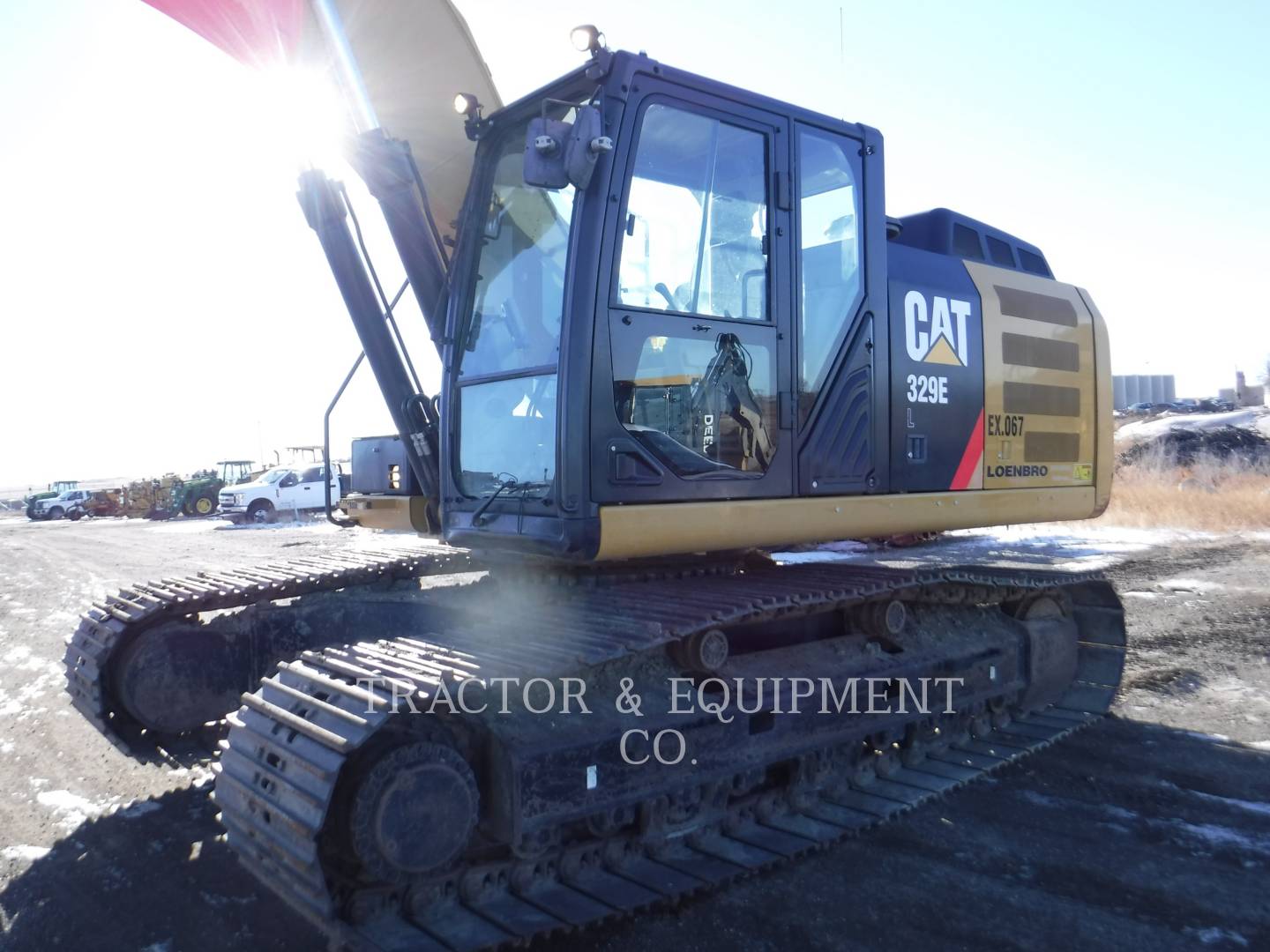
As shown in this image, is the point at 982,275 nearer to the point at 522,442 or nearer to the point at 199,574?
the point at 522,442

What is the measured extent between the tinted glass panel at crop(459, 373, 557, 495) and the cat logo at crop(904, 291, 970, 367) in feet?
6.91

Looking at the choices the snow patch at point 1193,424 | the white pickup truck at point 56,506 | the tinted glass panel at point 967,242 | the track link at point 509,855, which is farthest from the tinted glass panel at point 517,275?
the white pickup truck at point 56,506

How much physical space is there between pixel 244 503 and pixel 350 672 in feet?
91.0

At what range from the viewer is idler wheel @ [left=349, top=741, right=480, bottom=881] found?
2.92m

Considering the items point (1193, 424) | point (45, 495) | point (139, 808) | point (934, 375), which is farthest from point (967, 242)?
point (45, 495)

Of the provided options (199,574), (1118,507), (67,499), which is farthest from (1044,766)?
(67,499)

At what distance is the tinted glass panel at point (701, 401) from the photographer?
3918mm

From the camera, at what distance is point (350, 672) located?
10.5 feet

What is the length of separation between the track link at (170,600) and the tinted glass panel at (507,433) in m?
0.87

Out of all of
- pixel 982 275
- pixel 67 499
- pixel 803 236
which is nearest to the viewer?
pixel 803 236

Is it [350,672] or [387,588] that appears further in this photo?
[387,588]

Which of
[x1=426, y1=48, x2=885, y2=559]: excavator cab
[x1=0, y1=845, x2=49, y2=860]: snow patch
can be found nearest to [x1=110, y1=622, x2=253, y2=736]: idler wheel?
[x1=0, y1=845, x2=49, y2=860]: snow patch

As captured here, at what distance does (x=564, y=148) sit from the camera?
3727 millimetres

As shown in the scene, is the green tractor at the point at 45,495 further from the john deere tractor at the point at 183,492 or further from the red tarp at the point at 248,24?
the red tarp at the point at 248,24
